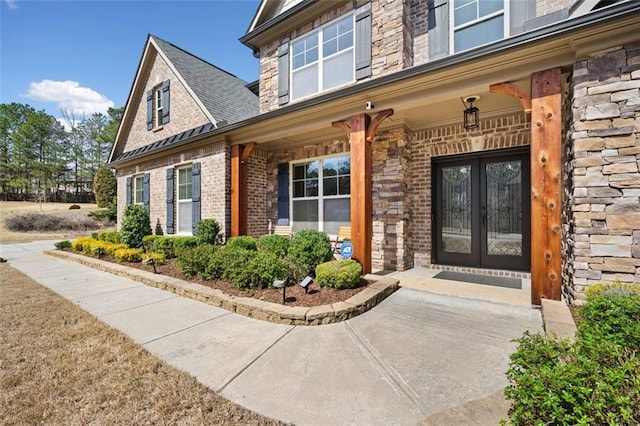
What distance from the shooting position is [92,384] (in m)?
2.20

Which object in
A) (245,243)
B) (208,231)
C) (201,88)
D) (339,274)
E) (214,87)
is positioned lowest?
(339,274)

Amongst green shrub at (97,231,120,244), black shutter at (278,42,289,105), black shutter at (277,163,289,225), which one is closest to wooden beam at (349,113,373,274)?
black shutter at (278,42,289,105)

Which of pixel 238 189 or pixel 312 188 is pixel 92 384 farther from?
pixel 312 188

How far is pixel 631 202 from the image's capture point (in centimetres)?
301

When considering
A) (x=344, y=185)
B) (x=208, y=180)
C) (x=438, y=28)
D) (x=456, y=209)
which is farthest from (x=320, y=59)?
(x=456, y=209)

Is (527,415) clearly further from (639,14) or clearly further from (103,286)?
(103,286)

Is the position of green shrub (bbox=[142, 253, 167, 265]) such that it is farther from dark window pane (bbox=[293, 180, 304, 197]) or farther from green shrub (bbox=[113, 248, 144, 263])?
dark window pane (bbox=[293, 180, 304, 197])

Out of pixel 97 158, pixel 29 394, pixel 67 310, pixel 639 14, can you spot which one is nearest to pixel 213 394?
pixel 29 394

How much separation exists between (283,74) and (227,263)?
526 cm

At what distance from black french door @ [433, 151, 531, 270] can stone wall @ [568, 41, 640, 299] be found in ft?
6.85

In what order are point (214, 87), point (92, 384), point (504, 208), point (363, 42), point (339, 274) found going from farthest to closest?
1. point (214, 87)
2. point (363, 42)
3. point (504, 208)
4. point (339, 274)
5. point (92, 384)

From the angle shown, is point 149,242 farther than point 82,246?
No

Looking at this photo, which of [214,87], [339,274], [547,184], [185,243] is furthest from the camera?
[214,87]

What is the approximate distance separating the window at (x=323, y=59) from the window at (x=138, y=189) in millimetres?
7241
